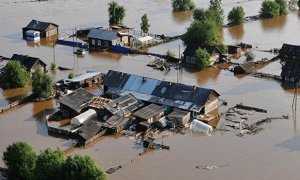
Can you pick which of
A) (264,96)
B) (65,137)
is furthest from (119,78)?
(264,96)

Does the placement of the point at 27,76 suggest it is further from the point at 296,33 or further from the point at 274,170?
the point at 296,33

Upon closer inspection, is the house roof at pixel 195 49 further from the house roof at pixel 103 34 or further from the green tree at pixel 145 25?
the green tree at pixel 145 25

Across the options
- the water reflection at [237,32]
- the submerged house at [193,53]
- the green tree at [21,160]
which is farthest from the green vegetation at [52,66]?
the green tree at [21,160]

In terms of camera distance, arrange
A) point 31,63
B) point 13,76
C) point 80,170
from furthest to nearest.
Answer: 1. point 31,63
2. point 13,76
3. point 80,170

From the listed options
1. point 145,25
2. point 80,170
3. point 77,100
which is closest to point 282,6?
point 145,25

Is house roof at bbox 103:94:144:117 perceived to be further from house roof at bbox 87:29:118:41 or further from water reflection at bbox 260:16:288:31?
water reflection at bbox 260:16:288:31

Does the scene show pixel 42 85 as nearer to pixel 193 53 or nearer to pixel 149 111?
pixel 149 111

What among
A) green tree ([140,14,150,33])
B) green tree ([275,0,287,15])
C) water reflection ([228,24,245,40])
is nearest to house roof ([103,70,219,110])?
green tree ([140,14,150,33])
